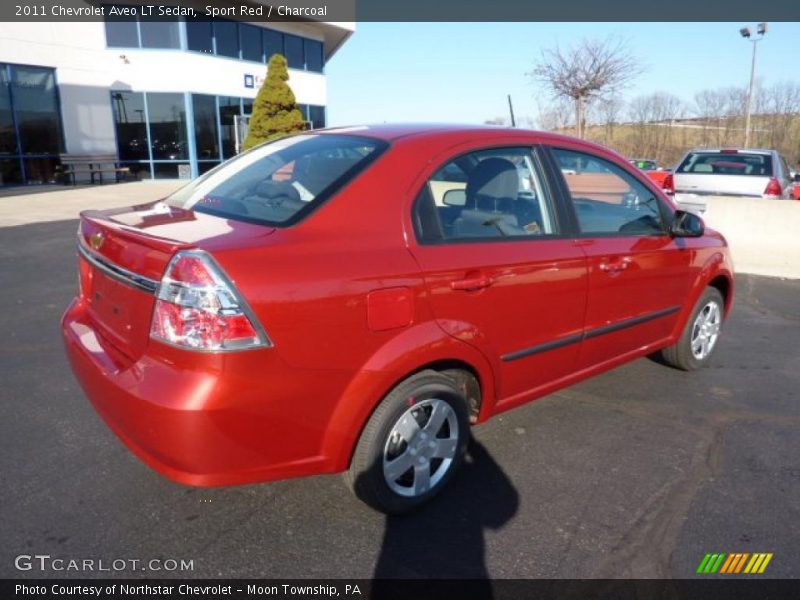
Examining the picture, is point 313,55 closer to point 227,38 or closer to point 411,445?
point 227,38

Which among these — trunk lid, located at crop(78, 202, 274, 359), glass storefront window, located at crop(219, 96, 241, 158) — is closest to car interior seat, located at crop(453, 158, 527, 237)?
trunk lid, located at crop(78, 202, 274, 359)

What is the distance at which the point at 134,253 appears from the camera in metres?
2.35

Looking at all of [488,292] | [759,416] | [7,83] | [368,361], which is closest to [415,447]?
[368,361]

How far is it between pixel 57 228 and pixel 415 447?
10.4 metres

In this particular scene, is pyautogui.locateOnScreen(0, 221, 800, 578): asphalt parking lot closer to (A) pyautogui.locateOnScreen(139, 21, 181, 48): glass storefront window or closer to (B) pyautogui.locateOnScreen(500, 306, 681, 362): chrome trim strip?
(B) pyautogui.locateOnScreen(500, 306, 681, 362): chrome trim strip

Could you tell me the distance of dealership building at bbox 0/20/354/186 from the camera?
1795 cm

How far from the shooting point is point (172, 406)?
6.87 ft

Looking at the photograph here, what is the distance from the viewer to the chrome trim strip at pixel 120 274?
224 centimetres

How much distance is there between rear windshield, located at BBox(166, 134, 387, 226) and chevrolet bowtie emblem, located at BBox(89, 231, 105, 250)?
0.45m

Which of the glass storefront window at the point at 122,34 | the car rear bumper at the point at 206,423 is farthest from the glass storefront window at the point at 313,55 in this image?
the car rear bumper at the point at 206,423

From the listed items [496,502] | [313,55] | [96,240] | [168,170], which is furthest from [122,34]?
[496,502]

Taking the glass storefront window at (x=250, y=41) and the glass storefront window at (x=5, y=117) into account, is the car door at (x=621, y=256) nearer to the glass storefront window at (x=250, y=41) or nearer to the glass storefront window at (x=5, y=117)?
the glass storefront window at (x=5, y=117)

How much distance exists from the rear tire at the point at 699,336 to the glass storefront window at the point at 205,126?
20.4m

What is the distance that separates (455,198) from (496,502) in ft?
4.95
